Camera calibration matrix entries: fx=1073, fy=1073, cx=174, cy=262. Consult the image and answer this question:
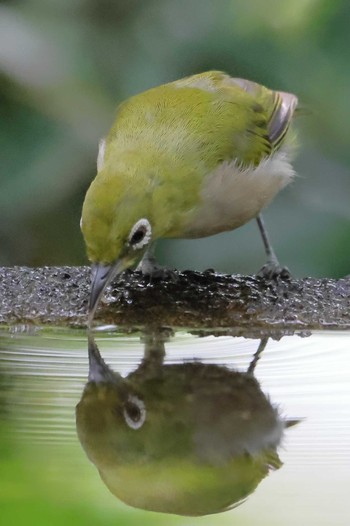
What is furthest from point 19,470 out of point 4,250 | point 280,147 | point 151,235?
point 4,250

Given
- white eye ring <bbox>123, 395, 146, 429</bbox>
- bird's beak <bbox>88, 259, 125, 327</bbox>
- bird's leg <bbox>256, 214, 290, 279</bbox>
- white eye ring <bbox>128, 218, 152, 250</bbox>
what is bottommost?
bird's leg <bbox>256, 214, 290, 279</bbox>

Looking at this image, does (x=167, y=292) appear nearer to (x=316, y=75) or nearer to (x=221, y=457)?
(x=221, y=457)

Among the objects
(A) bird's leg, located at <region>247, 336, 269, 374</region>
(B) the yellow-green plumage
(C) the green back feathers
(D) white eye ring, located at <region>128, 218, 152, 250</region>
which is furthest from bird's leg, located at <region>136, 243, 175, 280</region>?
(A) bird's leg, located at <region>247, 336, 269, 374</region>

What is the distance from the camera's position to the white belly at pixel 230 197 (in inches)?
186

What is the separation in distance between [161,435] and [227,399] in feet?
1.32

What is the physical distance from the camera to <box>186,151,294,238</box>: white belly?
15.5ft

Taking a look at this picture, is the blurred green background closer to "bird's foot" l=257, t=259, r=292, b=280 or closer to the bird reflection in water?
"bird's foot" l=257, t=259, r=292, b=280

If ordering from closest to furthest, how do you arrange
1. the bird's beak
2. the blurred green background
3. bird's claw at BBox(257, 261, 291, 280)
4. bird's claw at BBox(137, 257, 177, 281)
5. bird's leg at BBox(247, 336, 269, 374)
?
1. bird's leg at BBox(247, 336, 269, 374)
2. the bird's beak
3. bird's claw at BBox(137, 257, 177, 281)
4. bird's claw at BBox(257, 261, 291, 280)
5. the blurred green background

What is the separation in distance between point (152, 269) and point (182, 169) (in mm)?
474

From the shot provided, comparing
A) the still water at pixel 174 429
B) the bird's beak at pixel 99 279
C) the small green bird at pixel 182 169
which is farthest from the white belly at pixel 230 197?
the still water at pixel 174 429

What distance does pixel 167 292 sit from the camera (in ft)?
14.5

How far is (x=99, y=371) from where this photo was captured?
10.7 ft

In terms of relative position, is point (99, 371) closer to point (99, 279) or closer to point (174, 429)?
point (174, 429)

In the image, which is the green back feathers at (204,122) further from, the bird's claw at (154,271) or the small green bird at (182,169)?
the bird's claw at (154,271)
